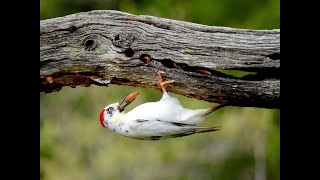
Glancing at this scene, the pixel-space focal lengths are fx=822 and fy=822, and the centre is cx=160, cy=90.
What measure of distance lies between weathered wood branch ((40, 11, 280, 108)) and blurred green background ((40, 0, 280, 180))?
4.62 metres

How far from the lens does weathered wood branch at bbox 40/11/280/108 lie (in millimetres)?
4605

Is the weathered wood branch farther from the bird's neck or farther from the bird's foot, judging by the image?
the bird's neck

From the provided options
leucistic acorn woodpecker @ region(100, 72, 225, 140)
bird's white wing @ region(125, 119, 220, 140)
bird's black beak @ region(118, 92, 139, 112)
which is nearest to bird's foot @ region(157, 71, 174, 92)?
leucistic acorn woodpecker @ region(100, 72, 225, 140)

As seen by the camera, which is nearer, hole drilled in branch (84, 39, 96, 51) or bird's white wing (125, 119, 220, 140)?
bird's white wing (125, 119, 220, 140)

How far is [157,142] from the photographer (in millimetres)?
11359

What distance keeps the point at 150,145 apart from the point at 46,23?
6329 mm

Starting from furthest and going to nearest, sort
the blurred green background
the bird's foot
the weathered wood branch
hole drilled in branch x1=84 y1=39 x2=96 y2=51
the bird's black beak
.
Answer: the blurred green background, the bird's black beak, hole drilled in branch x1=84 y1=39 x2=96 y2=51, the bird's foot, the weathered wood branch

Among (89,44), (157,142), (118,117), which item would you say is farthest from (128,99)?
(157,142)

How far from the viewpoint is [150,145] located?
11.3m
